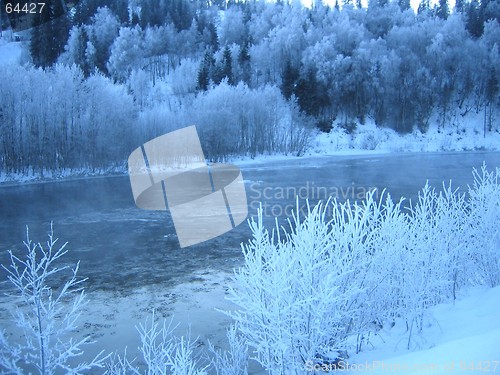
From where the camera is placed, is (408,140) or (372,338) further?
(408,140)

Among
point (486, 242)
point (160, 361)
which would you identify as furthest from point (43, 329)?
point (486, 242)

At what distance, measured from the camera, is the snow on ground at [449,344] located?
4.01 metres

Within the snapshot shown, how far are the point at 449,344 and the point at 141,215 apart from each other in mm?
15053

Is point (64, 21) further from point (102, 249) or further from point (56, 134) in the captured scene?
point (102, 249)

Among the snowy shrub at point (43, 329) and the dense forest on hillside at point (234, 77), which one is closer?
the snowy shrub at point (43, 329)

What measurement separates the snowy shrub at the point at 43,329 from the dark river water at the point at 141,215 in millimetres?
1347

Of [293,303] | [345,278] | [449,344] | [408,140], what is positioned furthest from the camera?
[408,140]

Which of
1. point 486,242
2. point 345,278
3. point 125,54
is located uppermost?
point 125,54

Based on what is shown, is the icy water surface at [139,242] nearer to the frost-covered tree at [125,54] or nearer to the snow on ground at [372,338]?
the snow on ground at [372,338]

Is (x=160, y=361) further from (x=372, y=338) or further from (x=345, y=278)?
(x=372, y=338)

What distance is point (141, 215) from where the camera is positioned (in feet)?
59.6

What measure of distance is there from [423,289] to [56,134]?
30.4 m

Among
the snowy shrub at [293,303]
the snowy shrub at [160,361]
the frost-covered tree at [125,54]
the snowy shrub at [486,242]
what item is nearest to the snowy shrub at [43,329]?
the snowy shrub at [160,361]

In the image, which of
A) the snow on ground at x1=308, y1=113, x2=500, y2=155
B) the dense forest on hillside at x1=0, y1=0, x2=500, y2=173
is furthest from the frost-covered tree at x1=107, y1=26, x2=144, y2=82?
the snow on ground at x1=308, y1=113, x2=500, y2=155
